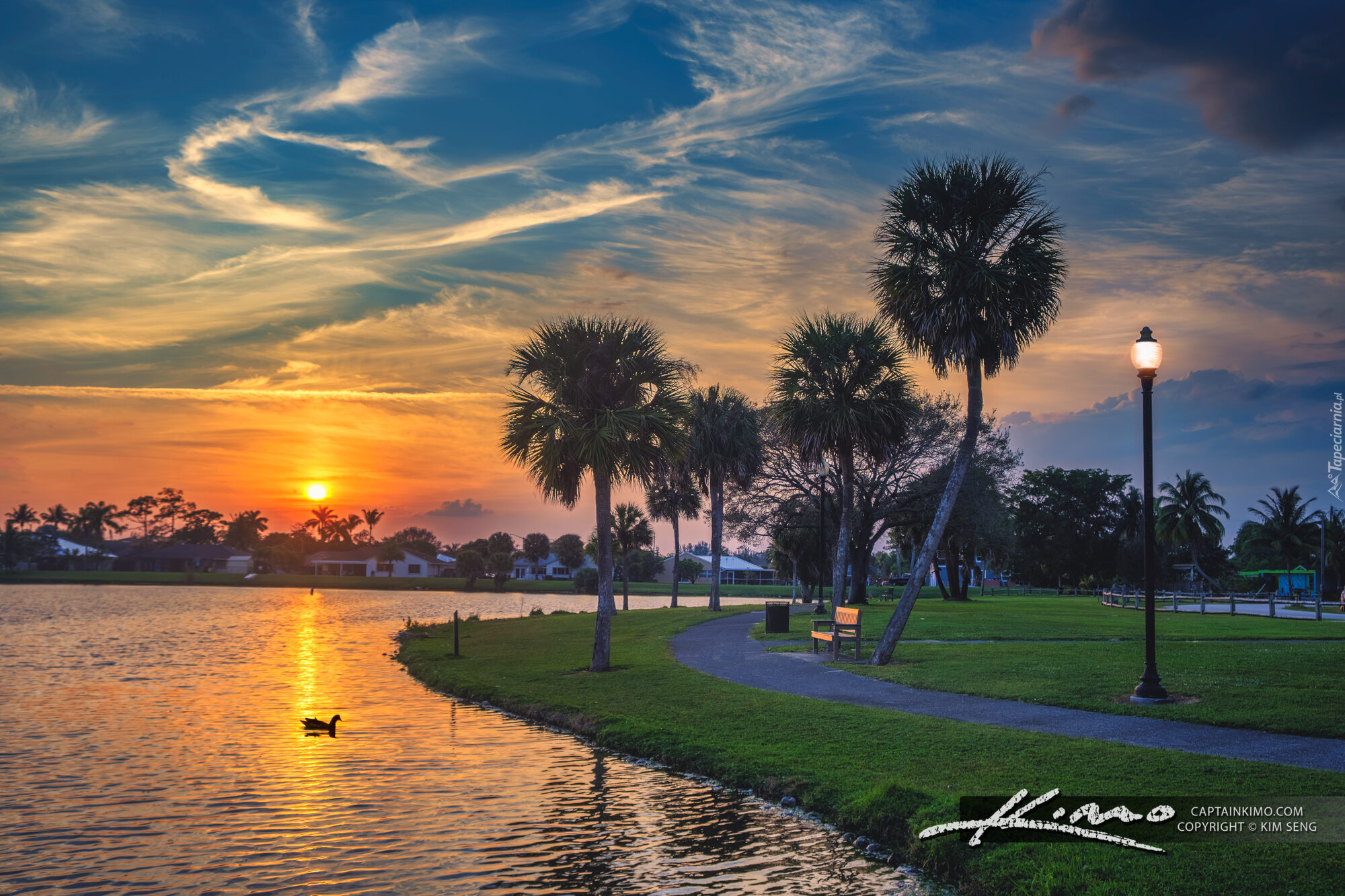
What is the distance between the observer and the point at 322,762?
1453 cm

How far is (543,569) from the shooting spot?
17700 centimetres

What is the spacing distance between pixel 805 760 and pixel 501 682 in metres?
12.5

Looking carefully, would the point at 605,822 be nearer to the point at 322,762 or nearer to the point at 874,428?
the point at 322,762

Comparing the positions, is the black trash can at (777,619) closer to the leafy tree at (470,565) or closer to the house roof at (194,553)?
the leafy tree at (470,565)

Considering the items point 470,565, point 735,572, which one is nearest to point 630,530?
point 470,565

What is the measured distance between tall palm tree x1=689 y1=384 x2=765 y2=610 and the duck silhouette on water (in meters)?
31.5

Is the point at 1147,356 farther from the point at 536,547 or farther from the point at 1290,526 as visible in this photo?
the point at 536,547

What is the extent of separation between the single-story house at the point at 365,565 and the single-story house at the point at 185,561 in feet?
46.1

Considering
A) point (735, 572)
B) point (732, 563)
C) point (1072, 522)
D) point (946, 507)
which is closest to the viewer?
point (946, 507)

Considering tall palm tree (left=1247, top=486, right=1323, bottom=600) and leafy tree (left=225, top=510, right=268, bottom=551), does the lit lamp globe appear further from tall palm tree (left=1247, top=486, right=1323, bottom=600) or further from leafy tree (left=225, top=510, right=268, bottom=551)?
leafy tree (left=225, top=510, right=268, bottom=551)

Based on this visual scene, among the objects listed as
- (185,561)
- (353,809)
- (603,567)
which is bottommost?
(185,561)

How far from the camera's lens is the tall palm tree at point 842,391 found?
28.5 meters

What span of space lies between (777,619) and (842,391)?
841cm

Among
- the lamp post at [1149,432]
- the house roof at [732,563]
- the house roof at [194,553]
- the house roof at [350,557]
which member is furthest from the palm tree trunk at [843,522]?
the house roof at [194,553]
